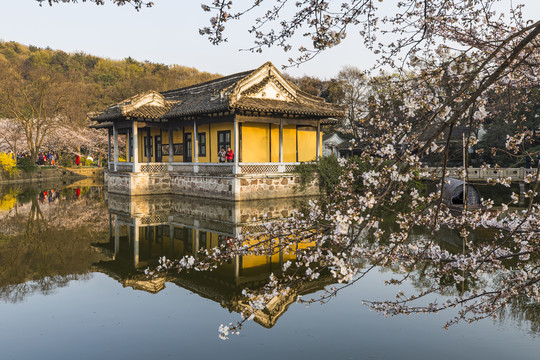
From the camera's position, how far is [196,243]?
33.4ft

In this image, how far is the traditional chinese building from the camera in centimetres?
1878

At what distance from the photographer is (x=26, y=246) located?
32.1 ft

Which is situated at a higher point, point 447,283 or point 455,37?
point 455,37

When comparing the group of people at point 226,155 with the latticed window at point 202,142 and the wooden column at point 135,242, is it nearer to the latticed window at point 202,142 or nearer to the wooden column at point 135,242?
the latticed window at point 202,142

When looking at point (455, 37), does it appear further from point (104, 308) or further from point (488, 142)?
point (488, 142)

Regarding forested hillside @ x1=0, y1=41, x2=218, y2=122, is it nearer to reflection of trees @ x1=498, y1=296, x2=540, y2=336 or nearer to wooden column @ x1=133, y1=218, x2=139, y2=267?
wooden column @ x1=133, y1=218, x2=139, y2=267

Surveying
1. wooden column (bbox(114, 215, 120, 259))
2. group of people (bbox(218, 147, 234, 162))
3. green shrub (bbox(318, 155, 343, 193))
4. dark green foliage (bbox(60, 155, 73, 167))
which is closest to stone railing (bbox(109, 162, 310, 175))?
group of people (bbox(218, 147, 234, 162))

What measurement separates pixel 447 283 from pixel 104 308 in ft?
17.5

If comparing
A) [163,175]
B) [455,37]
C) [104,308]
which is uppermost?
[455,37]

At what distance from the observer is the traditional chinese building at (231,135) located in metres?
18.8

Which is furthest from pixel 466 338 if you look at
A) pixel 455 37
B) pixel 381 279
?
pixel 455 37

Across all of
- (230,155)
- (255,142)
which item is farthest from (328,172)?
(230,155)

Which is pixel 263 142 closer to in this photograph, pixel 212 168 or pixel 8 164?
pixel 212 168

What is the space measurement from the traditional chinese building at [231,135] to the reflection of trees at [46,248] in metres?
5.44
